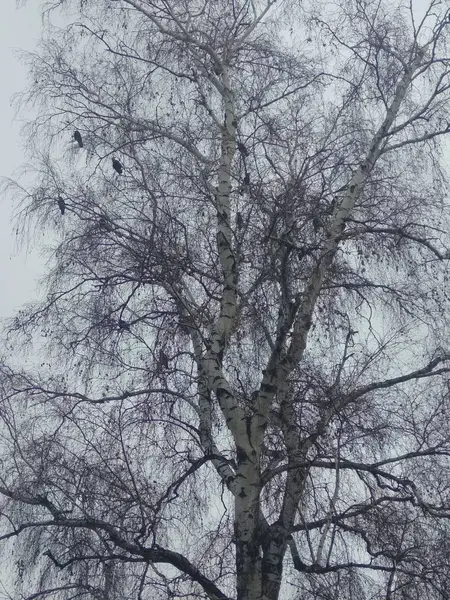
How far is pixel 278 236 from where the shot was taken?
8.75 meters

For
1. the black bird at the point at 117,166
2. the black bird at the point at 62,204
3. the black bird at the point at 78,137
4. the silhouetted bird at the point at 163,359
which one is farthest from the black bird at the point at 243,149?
the silhouetted bird at the point at 163,359

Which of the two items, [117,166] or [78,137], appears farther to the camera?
[78,137]

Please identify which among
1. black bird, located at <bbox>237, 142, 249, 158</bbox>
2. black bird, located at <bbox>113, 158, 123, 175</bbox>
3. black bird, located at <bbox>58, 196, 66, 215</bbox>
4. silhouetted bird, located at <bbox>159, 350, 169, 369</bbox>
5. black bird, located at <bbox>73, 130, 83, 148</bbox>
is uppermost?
black bird, located at <bbox>73, 130, 83, 148</bbox>

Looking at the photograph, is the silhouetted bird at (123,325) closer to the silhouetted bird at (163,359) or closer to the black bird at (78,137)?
the silhouetted bird at (163,359)

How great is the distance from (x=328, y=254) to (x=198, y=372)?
1754mm

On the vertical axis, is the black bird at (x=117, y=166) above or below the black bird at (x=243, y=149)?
below

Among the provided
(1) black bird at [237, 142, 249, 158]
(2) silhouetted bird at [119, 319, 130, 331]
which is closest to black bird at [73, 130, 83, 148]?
(1) black bird at [237, 142, 249, 158]

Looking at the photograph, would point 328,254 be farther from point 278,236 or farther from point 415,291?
point 415,291

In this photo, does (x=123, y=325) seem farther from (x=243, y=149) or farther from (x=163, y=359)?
(x=243, y=149)

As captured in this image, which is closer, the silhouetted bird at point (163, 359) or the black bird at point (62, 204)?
the silhouetted bird at point (163, 359)

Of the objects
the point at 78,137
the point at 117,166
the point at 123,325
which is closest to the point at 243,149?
the point at 117,166

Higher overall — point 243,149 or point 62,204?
point 243,149

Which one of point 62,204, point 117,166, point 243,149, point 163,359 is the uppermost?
point 243,149

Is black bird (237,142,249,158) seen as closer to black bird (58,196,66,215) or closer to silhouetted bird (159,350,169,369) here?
black bird (58,196,66,215)
